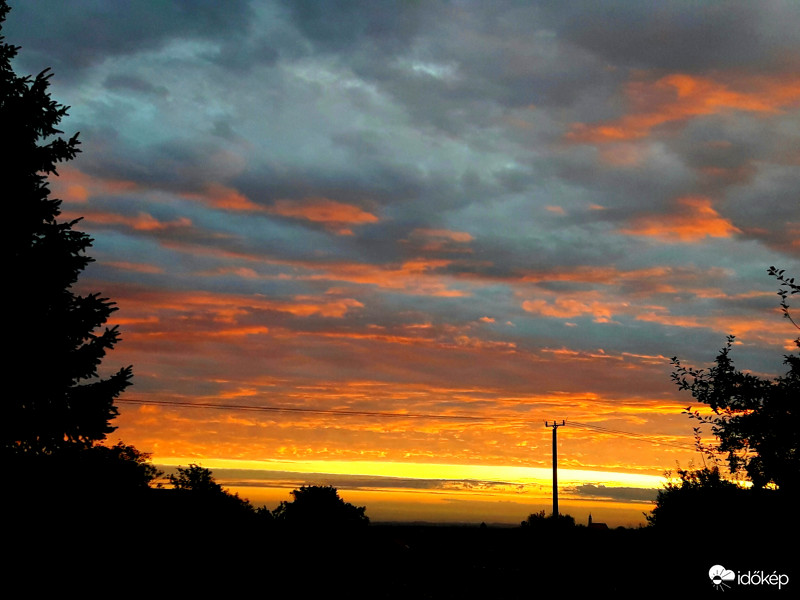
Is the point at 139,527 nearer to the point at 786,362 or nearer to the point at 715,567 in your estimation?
the point at 715,567

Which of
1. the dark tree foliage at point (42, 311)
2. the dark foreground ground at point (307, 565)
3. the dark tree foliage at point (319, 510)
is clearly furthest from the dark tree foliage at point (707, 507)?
the dark tree foliage at point (42, 311)

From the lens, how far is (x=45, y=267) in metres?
22.7

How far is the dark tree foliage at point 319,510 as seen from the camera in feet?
92.8

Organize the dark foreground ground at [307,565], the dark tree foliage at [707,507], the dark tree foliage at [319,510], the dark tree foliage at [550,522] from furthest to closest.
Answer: the dark tree foliage at [550,522] < the dark tree foliage at [319,510] < the dark tree foliage at [707,507] < the dark foreground ground at [307,565]

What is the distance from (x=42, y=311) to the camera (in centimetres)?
2303

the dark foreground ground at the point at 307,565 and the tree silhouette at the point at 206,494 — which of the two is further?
the tree silhouette at the point at 206,494

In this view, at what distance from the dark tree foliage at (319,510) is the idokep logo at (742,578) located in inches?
558

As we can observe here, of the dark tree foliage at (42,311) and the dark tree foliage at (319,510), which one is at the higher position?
the dark tree foliage at (42,311)

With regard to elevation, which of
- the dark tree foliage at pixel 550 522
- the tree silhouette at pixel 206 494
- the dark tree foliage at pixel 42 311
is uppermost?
the dark tree foliage at pixel 42 311

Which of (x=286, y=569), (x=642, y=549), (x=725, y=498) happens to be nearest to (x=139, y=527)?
(x=286, y=569)

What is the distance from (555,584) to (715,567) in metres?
7.10

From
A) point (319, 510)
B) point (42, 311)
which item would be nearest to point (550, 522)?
point (319, 510)

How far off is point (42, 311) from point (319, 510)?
13.4 m

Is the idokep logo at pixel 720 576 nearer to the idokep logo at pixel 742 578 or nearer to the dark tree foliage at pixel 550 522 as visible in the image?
the idokep logo at pixel 742 578
